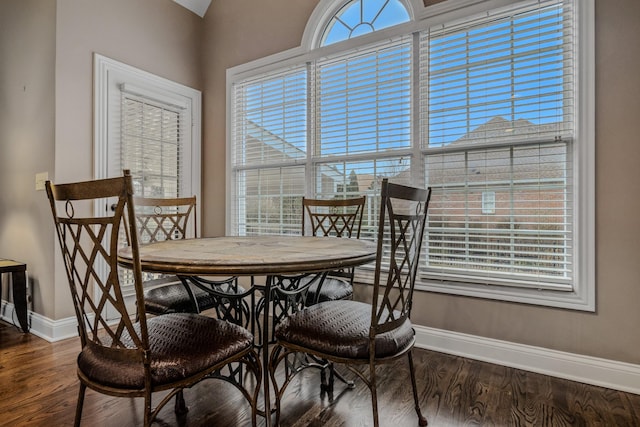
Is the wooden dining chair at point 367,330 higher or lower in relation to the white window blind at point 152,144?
lower

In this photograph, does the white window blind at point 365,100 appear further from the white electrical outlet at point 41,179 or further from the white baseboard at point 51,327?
the white baseboard at point 51,327

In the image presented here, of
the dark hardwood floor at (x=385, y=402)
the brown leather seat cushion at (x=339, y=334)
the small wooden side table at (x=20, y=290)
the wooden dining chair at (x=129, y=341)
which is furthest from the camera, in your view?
the small wooden side table at (x=20, y=290)

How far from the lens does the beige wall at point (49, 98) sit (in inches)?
101

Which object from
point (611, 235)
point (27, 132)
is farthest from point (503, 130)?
point (27, 132)

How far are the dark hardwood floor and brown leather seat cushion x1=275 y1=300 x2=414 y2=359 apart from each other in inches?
18.9

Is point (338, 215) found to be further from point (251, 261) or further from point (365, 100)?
point (251, 261)

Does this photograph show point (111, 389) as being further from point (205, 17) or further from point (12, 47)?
point (205, 17)

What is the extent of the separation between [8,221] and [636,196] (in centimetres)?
457

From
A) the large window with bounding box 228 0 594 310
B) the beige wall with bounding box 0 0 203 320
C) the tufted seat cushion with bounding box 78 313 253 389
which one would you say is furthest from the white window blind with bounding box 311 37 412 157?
the tufted seat cushion with bounding box 78 313 253 389

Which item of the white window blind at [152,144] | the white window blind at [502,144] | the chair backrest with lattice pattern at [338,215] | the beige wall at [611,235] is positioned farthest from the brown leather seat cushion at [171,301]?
the beige wall at [611,235]

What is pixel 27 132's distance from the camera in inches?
109

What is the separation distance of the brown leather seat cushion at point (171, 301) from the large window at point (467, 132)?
1255mm

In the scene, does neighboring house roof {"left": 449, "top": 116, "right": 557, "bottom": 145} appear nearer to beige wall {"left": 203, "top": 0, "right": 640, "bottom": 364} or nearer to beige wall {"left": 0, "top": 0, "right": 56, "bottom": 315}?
beige wall {"left": 203, "top": 0, "right": 640, "bottom": 364}

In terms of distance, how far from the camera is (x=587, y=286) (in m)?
1.96
